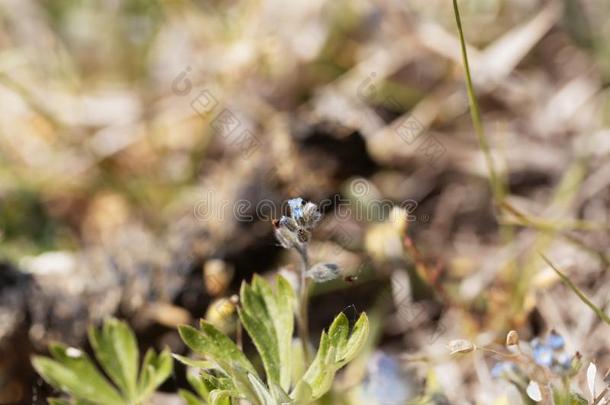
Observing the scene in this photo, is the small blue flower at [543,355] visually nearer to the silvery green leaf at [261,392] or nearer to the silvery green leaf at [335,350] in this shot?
the silvery green leaf at [335,350]

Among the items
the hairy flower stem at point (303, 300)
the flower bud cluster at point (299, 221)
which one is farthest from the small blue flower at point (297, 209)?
the hairy flower stem at point (303, 300)

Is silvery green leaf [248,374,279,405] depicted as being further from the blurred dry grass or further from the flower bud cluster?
the blurred dry grass

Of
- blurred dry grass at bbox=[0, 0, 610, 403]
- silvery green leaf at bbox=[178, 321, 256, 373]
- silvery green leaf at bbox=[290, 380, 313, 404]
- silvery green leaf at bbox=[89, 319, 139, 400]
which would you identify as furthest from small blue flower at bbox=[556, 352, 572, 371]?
silvery green leaf at bbox=[89, 319, 139, 400]

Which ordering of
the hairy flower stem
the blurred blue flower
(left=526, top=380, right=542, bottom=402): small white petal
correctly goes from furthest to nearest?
1. the blurred blue flower
2. the hairy flower stem
3. (left=526, top=380, right=542, bottom=402): small white petal

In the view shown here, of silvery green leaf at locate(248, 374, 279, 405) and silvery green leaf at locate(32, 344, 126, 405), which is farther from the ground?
silvery green leaf at locate(32, 344, 126, 405)

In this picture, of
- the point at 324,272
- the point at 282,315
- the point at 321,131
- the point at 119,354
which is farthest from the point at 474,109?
the point at 119,354

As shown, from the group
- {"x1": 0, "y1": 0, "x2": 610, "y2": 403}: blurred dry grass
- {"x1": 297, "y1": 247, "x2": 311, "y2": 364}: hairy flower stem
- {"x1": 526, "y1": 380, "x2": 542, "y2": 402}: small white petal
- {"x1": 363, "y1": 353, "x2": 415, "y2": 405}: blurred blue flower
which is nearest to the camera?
{"x1": 526, "y1": 380, "x2": 542, "y2": 402}: small white petal
